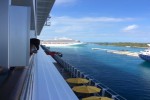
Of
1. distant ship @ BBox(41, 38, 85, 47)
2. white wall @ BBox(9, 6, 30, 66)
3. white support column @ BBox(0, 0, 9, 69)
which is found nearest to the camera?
white support column @ BBox(0, 0, 9, 69)

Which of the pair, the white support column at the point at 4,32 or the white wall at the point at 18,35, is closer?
the white support column at the point at 4,32

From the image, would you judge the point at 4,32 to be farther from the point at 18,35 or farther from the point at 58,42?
the point at 58,42

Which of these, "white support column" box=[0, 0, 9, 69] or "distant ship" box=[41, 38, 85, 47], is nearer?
"white support column" box=[0, 0, 9, 69]

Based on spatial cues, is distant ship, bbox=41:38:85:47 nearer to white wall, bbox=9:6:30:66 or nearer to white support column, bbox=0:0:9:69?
white wall, bbox=9:6:30:66

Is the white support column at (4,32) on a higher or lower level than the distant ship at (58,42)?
higher

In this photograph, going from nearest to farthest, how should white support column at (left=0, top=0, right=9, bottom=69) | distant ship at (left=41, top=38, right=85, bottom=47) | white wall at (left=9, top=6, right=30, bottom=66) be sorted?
white support column at (left=0, top=0, right=9, bottom=69) < white wall at (left=9, top=6, right=30, bottom=66) < distant ship at (left=41, top=38, right=85, bottom=47)

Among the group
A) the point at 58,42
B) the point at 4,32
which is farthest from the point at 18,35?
the point at 58,42

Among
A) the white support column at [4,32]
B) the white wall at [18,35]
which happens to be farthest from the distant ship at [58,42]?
the white support column at [4,32]

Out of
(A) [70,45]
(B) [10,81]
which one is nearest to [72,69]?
(B) [10,81]

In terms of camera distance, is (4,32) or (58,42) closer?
(4,32)

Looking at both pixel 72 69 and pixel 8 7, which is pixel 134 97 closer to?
pixel 72 69

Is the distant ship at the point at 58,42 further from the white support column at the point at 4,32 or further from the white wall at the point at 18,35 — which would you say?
the white support column at the point at 4,32

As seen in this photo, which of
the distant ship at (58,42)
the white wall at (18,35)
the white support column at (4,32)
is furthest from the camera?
the distant ship at (58,42)

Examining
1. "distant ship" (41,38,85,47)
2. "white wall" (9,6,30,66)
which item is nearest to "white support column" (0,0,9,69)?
"white wall" (9,6,30,66)
